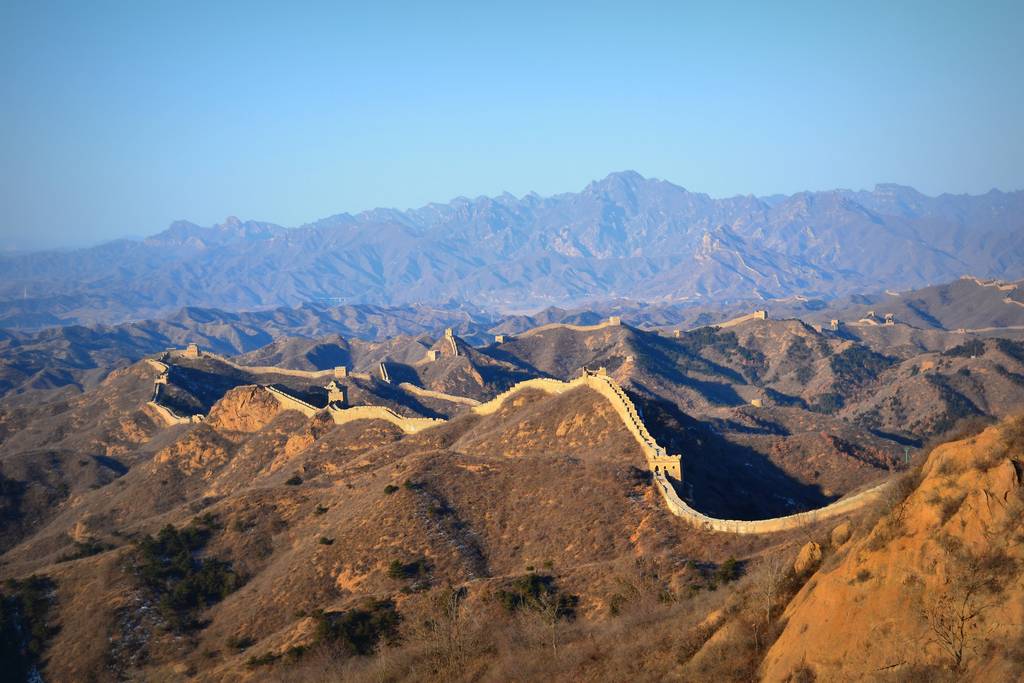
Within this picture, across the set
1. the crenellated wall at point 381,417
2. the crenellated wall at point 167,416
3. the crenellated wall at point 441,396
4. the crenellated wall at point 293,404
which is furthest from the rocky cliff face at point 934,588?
the crenellated wall at point 167,416

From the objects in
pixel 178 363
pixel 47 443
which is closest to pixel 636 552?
pixel 47 443

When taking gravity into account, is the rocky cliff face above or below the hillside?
above

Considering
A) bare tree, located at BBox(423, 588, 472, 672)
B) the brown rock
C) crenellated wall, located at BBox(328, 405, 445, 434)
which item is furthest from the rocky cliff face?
crenellated wall, located at BBox(328, 405, 445, 434)

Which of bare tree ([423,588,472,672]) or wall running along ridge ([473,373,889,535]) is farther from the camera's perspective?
wall running along ridge ([473,373,889,535])

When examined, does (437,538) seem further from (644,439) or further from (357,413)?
(357,413)

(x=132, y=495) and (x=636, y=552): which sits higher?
(x=636, y=552)

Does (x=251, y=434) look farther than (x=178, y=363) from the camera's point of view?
No

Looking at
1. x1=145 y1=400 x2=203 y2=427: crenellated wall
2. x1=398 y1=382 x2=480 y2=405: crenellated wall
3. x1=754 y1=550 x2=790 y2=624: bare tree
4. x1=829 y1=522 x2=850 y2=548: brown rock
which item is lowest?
x1=398 y1=382 x2=480 y2=405: crenellated wall

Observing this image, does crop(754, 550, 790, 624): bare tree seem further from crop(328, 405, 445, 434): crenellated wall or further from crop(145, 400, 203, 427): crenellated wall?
crop(145, 400, 203, 427): crenellated wall

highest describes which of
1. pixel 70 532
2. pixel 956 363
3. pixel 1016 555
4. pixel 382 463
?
pixel 1016 555

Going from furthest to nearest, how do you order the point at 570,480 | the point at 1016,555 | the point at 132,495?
the point at 132,495 < the point at 570,480 < the point at 1016,555

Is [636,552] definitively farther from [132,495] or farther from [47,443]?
[47,443]
